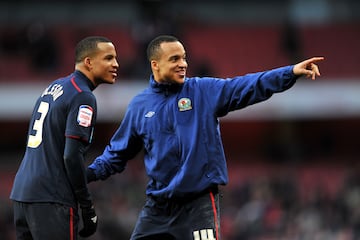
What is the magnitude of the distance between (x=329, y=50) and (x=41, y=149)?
52.1 feet

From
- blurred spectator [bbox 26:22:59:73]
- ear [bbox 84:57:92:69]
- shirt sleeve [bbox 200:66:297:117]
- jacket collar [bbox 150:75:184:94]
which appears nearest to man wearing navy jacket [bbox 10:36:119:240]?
ear [bbox 84:57:92:69]

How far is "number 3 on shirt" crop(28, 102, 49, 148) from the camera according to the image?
220 inches

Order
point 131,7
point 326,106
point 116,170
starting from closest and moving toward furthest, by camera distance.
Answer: point 116,170
point 326,106
point 131,7

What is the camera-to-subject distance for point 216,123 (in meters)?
5.90

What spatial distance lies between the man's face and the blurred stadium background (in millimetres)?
8106

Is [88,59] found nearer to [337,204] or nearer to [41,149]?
[41,149]

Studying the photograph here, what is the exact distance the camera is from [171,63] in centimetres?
597

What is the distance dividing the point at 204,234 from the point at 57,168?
46.2 inches

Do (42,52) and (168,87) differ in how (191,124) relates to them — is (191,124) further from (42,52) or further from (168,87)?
(42,52)

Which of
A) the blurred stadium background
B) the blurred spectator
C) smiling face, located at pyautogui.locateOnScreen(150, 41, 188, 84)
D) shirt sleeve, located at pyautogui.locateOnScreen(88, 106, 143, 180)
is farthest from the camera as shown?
the blurred spectator

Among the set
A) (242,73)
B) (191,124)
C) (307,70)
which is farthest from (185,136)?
(242,73)

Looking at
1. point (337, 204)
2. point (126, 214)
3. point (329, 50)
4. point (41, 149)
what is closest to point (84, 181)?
point (41, 149)

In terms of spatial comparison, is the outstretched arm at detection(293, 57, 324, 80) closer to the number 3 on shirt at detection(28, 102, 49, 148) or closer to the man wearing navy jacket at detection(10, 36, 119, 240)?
the man wearing navy jacket at detection(10, 36, 119, 240)

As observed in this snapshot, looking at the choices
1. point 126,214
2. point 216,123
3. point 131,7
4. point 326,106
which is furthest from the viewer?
point 131,7
